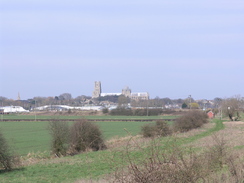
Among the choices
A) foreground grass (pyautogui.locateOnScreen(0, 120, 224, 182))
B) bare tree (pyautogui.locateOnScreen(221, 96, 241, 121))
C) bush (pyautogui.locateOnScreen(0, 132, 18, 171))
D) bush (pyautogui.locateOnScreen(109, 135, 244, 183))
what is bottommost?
foreground grass (pyautogui.locateOnScreen(0, 120, 224, 182))

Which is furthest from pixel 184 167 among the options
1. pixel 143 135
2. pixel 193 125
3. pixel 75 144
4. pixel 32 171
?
pixel 193 125

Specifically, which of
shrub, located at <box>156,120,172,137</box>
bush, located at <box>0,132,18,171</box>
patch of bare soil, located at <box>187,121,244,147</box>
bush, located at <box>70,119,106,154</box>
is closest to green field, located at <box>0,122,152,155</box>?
bush, located at <box>70,119,106,154</box>

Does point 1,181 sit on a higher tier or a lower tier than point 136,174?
lower

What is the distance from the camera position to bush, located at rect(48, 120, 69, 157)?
35.5 meters

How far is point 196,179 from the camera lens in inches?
269

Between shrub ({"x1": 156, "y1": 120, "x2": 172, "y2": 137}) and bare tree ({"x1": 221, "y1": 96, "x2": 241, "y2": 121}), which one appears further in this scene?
bare tree ({"x1": 221, "y1": 96, "x2": 241, "y2": 121})

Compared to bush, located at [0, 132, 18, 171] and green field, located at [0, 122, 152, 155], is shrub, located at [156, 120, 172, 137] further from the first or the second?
bush, located at [0, 132, 18, 171]

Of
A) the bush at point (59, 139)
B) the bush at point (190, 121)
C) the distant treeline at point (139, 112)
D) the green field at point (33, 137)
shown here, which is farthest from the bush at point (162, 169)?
the distant treeline at point (139, 112)

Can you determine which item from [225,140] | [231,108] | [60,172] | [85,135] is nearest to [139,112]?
[231,108]

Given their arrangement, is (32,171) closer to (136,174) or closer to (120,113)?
(136,174)

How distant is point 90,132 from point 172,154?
31.1 meters

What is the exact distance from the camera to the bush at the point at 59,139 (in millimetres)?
35531

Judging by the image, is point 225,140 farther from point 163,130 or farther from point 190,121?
point 190,121

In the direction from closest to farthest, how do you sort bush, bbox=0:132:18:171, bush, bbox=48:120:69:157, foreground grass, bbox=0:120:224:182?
foreground grass, bbox=0:120:224:182
bush, bbox=0:132:18:171
bush, bbox=48:120:69:157
